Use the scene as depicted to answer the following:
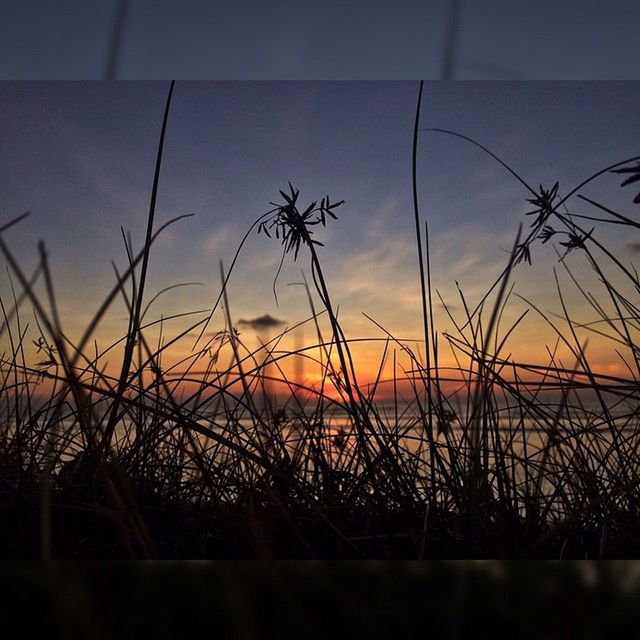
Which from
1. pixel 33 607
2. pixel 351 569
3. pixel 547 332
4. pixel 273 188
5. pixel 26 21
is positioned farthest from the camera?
pixel 273 188

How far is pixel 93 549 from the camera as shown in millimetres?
1032

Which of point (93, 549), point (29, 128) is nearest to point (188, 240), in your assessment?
point (29, 128)

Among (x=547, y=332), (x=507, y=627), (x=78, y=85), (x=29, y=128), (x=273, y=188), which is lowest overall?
(x=507, y=627)

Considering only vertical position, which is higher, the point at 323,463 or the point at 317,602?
the point at 323,463

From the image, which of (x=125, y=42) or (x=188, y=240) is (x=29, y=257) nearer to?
(x=188, y=240)

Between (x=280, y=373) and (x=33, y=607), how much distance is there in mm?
834

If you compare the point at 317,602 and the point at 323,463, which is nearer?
the point at 317,602

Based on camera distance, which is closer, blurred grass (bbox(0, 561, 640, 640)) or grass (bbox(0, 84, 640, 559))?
blurred grass (bbox(0, 561, 640, 640))

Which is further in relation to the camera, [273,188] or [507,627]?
[273,188]

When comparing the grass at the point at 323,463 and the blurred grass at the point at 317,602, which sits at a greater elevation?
the grass at the point at 323,463

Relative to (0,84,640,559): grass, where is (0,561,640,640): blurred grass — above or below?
below

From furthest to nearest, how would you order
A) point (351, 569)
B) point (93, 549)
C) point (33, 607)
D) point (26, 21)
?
point (26, 21), point (93, 549), point (351, 569), point (33, 607)

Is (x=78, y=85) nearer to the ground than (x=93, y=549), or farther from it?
farther from it

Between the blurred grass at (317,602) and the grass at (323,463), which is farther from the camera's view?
the grass at (323,463)
